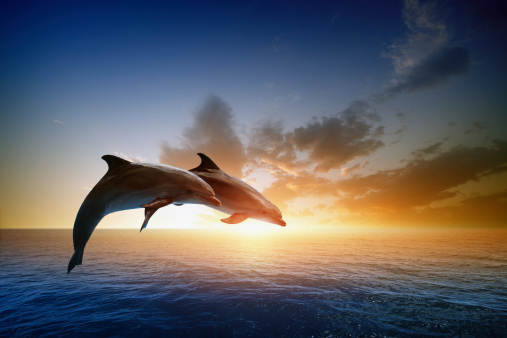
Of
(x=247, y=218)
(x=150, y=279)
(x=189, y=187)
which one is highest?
(x=189, y=187)

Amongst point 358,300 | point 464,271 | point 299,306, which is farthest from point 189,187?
point 464,271

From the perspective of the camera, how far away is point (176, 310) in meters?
13.4

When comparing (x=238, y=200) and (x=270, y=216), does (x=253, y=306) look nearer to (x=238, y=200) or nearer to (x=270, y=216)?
(x=270, y=216)

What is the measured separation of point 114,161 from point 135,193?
1.28m

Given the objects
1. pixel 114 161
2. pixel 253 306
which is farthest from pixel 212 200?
pixel 253 306

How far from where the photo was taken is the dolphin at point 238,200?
21.5 feet

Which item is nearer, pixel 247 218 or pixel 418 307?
pixel 247 218

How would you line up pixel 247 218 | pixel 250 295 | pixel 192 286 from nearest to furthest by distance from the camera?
pixel 247 218 → pixel 250 295 → pixel 192 286

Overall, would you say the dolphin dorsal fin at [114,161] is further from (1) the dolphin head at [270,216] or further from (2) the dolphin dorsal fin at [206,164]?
(1) the dolphin head at [270,216]

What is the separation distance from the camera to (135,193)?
537 cm

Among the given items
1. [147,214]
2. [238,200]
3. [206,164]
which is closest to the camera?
[147,214]

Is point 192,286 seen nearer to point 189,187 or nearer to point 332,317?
point 332,317

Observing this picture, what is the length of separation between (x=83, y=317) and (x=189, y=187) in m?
12.9

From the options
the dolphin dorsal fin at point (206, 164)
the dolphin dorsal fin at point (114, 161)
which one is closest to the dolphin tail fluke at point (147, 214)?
the dolphin dorsal fin at point (114, 161)
